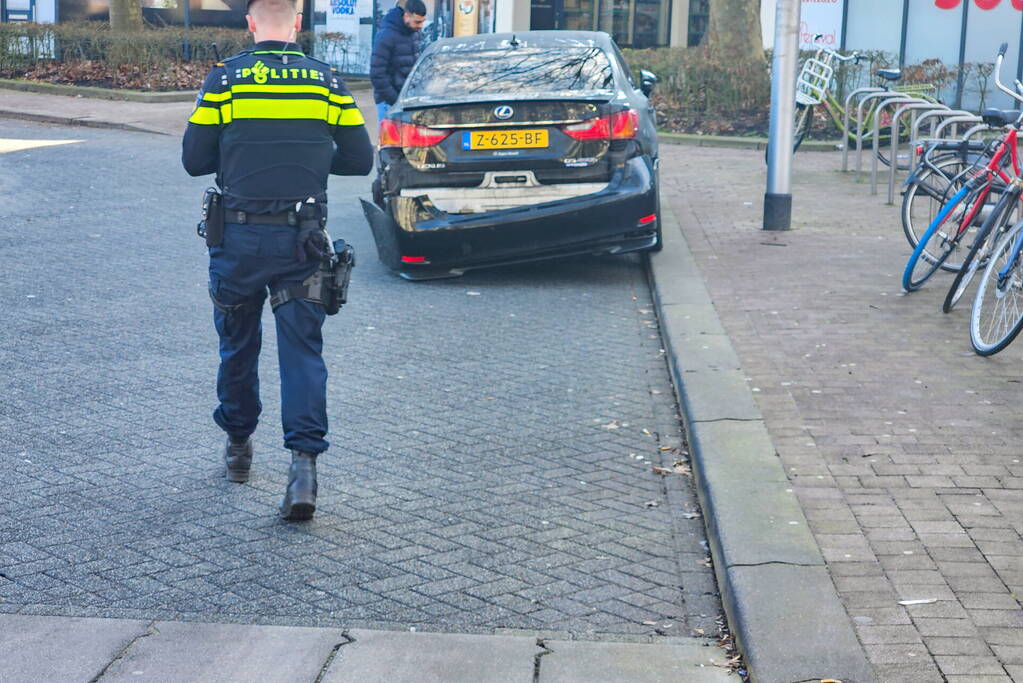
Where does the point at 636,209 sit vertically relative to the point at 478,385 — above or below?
A: above

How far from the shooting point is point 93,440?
5.71 metres

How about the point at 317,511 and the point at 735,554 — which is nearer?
the point at 735,554

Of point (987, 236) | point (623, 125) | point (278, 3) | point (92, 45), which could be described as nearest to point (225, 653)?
point (278, 3)

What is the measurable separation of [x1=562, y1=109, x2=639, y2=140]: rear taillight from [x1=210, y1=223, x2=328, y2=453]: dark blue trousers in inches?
175

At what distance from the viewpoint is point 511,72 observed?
961 centimetres

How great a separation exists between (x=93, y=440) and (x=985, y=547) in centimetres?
336

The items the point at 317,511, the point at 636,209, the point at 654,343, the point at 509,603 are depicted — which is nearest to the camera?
the point at 509,603

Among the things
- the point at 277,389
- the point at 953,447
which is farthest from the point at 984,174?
the point at 277,389

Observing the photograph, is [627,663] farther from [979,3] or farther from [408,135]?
[979,3]

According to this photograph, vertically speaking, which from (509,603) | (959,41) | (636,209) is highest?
(959,41)

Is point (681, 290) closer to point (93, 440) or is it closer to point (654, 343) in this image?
point (654, 343)

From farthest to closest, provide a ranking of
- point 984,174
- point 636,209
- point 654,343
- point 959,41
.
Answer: point 959,41 → point 636,209 → point 984,174 → point 654,343

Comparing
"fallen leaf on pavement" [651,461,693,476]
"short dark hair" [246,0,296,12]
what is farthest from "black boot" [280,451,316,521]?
"short dark hair" [246,0,296,12]

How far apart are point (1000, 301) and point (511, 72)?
3817mm
